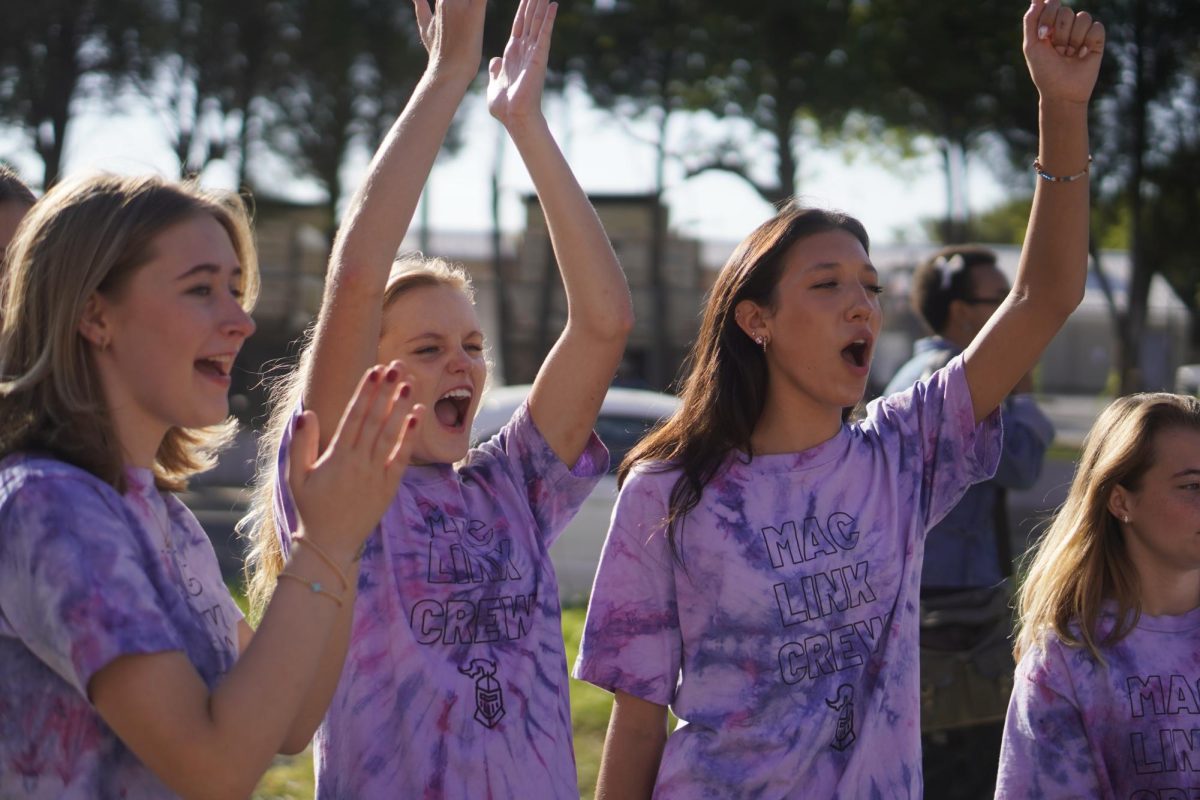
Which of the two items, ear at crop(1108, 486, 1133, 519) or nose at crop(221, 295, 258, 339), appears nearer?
nose at crop(221, 295, 258, 339)

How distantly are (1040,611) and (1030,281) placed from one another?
80 centimetres

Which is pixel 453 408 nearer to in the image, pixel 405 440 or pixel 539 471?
pixel 539 471

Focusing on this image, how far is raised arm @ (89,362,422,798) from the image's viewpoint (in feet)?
5.84

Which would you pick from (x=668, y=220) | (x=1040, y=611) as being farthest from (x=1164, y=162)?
(x=1040, y=611)

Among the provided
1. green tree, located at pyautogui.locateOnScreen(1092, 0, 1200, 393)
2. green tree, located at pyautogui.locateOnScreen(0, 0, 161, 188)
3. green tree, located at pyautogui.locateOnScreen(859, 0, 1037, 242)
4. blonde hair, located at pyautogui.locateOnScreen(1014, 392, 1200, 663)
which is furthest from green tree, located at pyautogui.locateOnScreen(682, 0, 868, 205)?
blonde hair, located at pyautogui.locateOnScreen(1014, 392, 1200, 663)

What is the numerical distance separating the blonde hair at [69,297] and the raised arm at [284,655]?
0.31 metres

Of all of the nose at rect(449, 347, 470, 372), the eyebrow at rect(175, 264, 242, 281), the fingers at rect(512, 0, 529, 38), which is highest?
the fingers at rect(512, 0, 529, 38)

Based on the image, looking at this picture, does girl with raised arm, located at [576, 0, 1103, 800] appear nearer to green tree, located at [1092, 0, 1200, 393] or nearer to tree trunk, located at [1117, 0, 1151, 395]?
green tree, located at [1092, 0, 1200, 393]

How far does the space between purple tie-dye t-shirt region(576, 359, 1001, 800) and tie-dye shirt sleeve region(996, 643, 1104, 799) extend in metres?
0.31

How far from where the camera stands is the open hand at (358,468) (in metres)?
1.90

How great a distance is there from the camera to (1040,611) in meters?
3.16

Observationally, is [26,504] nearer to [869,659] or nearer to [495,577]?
[495,577]

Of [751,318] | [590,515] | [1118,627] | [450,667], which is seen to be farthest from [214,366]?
[590,515]

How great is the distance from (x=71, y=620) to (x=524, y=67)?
144 cm
